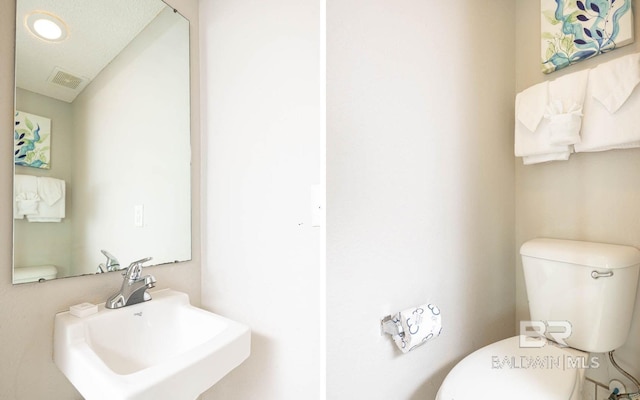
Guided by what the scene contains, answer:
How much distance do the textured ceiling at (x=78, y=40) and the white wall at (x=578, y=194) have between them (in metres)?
1.69

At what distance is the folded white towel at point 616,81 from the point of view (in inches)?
34.3

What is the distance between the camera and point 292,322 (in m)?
0.94

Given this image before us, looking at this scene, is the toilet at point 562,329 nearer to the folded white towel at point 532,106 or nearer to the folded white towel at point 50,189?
the folded white towel at point 532,106

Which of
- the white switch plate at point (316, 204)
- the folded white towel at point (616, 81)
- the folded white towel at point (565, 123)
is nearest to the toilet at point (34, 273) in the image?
the white switch plate at point (316, 204)

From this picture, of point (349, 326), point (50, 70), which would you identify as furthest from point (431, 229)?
point (50, 70)

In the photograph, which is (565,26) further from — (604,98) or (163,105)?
(163,105)

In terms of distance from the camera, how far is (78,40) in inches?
37.7

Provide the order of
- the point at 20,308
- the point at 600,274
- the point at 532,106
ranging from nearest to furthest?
the point at 20,308 < the point at 600,274 < the point at 532,106

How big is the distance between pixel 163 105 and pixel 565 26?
5.70 feet

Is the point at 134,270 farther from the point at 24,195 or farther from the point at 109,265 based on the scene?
the point at 24,195

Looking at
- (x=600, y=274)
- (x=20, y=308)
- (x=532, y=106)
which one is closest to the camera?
(x=20, y=308)

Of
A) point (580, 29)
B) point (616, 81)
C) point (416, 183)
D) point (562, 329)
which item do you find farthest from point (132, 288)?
point (580, 29)

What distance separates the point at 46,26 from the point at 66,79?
158 mm

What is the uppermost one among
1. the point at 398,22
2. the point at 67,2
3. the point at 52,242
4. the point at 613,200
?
the point at 67,2
